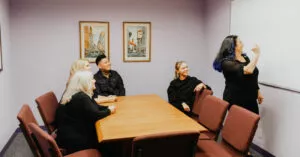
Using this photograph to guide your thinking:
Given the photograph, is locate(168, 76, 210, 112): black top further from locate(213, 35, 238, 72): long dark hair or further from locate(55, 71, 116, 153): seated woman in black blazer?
locate(55, 71, 116, 153): seated woman in black blazer

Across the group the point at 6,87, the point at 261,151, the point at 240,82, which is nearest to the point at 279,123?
the point at 261,151

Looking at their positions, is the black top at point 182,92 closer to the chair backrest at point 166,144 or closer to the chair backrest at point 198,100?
the chair backrest at point 198,100

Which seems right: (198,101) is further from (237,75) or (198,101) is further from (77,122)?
(77,122)

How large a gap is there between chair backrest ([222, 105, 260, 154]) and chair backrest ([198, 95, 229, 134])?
11 centimetres

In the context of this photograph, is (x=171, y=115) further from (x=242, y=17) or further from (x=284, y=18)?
(x=242, y=17)

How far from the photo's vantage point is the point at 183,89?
11.7 feet

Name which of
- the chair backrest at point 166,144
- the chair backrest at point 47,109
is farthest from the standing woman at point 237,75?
the chair backrest at point 47,109

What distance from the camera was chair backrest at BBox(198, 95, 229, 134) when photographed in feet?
8.73

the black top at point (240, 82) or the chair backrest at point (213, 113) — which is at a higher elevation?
the black top at point (240, 82)

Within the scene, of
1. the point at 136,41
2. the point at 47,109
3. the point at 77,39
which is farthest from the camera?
the point at 136,41

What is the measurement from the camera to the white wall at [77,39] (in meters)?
4.35

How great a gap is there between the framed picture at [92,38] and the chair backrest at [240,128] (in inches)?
103

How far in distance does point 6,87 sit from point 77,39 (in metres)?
1.24

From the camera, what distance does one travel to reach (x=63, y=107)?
8.31 ft
